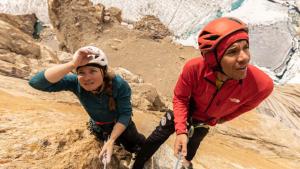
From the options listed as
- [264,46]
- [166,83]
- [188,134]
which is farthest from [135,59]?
[188,134]

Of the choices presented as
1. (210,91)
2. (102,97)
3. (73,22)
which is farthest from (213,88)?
(73,22)

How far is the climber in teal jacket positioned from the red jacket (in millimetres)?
521

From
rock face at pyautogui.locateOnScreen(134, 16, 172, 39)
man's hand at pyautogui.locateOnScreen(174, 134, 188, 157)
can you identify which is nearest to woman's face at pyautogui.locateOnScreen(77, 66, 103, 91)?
man's hand at pyautogui.locateOnScreen(174, 134, 188, 157)

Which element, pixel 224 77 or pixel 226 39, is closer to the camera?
pixel 226 39

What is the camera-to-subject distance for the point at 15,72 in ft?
25.8

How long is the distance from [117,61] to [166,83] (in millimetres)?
3589

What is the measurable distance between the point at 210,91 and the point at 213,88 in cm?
4

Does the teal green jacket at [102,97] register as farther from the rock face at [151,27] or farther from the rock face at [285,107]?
the rock face at [151,27]

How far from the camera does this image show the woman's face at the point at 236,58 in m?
3.07

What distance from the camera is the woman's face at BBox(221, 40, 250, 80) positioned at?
3074 mm

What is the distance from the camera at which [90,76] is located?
350 cm

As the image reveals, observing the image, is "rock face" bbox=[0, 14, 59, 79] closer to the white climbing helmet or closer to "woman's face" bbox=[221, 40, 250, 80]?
the white climbing helmet

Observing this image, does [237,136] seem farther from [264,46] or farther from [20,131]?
[264,46]

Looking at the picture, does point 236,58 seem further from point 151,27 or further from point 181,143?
point 151,27
